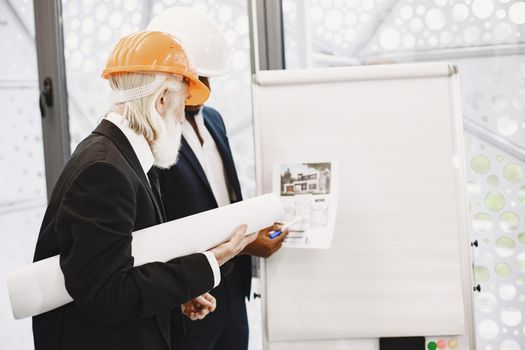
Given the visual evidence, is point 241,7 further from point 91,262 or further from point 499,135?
point 91,262

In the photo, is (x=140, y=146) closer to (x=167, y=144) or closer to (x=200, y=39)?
(x=167, y=144)

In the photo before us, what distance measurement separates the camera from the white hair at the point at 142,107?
1279 mm

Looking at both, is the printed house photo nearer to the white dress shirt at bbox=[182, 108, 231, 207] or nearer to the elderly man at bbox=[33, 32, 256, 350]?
the white dress shirt at bbox=[182, 108, 231, 207]

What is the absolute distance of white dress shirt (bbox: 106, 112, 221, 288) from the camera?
129 centimetres

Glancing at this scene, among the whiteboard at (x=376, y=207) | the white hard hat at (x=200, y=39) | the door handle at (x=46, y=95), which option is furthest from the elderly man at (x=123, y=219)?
the door handle at (x=46, y=95)

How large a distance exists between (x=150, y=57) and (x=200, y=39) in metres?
0.65

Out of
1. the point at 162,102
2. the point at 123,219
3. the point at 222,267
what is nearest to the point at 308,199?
the point at 222,267

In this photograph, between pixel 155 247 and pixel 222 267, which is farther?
pixel 222 267

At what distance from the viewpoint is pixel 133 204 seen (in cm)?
121

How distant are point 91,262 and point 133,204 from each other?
14cm

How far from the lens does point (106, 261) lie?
116cm

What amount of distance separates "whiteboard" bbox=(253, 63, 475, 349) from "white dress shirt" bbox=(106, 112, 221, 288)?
67 cm

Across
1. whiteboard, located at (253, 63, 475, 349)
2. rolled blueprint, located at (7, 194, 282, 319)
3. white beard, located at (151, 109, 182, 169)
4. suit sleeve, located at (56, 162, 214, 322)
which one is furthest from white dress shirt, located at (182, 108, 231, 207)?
suit sleeve, located at (56, 162, 214, 322)

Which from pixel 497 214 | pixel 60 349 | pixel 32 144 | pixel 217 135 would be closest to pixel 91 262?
pixel 60 349
